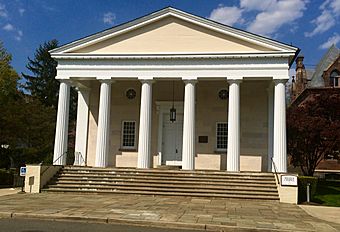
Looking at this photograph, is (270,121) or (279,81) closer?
(279,81)

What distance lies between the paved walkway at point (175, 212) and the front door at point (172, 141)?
6993mm

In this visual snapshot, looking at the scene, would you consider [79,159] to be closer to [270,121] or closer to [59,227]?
[270,121]

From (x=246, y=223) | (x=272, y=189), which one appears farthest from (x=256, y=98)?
(x=246, y=223)

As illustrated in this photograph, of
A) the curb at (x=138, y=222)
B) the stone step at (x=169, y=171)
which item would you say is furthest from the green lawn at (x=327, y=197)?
the curb at (x=138, y=222)

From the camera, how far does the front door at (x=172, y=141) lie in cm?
2361

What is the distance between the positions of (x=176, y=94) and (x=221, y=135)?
12.9ft

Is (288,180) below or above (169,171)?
below

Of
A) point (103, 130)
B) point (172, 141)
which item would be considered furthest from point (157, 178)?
point (172, 141)

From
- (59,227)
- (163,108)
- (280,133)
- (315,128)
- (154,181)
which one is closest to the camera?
(59,227)

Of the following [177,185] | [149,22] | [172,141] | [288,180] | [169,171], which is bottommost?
[177,185]

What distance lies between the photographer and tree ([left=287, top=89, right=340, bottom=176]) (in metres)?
23.1

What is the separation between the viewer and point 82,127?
24.4 m

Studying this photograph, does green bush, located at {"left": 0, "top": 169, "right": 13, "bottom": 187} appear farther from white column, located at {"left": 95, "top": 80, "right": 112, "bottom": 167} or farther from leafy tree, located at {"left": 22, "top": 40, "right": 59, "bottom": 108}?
→ leafy tree, located at {"left": 22, "top": 40, "right": 59, "bottom": 108}

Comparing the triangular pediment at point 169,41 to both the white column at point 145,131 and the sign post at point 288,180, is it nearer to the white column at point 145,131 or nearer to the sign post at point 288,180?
the white column at point 145,131
